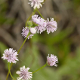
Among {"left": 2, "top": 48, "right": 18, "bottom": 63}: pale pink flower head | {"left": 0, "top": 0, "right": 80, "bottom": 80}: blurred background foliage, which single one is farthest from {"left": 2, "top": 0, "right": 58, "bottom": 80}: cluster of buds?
{"left": 0, "top": 0, "right": 80, "bottom": 80}: blurred background foliage

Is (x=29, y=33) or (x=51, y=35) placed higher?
(x=51, y=35)

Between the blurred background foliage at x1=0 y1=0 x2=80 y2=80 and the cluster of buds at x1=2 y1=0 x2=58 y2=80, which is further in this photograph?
the blurred background foliage at x1=0 y1=0 x2=80 y2=80

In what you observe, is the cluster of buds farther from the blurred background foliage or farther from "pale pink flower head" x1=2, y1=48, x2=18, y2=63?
the blurred background foliage

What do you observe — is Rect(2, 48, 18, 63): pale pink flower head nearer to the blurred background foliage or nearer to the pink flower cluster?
the pink flower cluster

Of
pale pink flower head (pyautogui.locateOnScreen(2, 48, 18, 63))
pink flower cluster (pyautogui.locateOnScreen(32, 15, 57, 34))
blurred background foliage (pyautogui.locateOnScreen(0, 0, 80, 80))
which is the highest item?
blurred background foliage (pyautogui.locateOnScreen(0, 0, 80, 80))

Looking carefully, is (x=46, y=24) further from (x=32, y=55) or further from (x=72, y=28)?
(x=72, y=28)

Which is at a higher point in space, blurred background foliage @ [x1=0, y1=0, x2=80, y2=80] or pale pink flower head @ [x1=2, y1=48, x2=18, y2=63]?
blurred background foliage @ [x1=0, y1=0, x2=80, y2=80]

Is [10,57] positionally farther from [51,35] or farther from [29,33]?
[51,35]

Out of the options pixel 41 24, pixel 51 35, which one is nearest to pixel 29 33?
pixel 41 24
